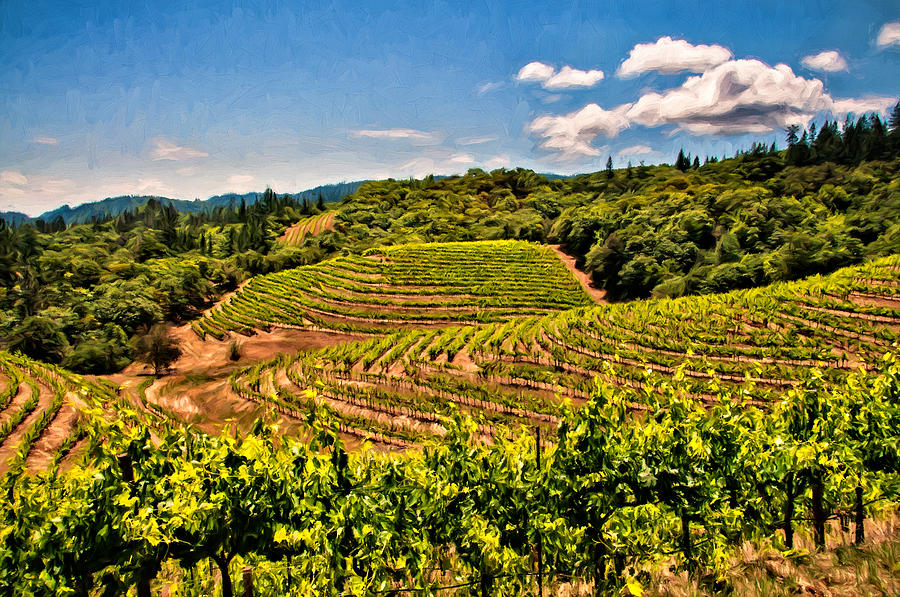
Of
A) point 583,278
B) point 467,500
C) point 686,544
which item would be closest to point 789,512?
point 686,544

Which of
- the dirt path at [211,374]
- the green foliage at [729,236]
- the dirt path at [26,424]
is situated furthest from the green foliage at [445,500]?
the green foliage at [729,236]

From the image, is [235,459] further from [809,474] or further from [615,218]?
[615,218]

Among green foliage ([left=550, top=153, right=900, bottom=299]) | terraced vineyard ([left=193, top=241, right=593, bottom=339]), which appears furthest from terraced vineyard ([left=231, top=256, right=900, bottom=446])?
terraced vineyard ([left=193, top=241, right=593, bottom=339])

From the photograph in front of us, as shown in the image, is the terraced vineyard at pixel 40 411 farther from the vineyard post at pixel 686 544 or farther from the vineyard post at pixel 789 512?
the vineyard post at pixel 789 512

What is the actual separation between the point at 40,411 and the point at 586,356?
1035 inches

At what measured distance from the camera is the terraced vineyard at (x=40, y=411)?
14.8 metres

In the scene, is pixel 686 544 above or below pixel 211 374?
above

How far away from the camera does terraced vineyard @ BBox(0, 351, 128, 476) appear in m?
14.8

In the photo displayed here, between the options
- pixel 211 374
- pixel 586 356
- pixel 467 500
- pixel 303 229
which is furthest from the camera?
pixel 303 229

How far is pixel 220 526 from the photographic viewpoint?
15.5 ft

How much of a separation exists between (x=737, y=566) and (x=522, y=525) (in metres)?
2.83

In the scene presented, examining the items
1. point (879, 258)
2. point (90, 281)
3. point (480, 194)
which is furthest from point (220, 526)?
point (480, 194)

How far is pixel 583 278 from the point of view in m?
51.2

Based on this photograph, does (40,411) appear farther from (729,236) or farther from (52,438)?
(729,236)
